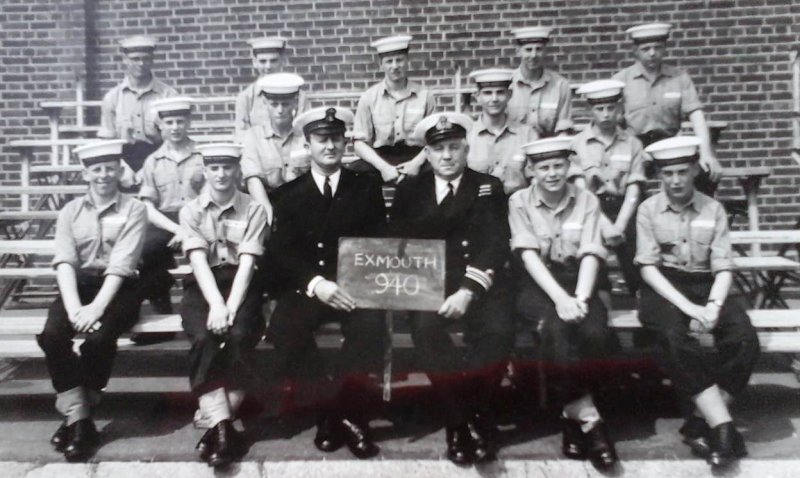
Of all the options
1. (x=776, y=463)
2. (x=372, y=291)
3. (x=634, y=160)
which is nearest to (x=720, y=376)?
(x=776, y=463)

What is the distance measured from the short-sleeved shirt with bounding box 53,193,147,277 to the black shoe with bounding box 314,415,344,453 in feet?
3.85

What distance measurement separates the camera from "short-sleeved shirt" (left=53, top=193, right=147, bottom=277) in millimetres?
3332

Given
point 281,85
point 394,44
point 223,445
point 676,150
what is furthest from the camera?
point 394,44

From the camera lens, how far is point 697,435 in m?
3.02

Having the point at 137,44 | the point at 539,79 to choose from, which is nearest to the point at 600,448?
the point at 539,79

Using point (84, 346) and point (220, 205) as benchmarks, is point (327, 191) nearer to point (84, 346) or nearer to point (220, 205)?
point (220, 205)

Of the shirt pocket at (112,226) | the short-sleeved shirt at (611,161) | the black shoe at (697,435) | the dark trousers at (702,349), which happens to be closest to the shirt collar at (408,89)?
the short-sleeved shirt at (611,161)

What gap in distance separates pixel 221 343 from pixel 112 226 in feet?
2.74

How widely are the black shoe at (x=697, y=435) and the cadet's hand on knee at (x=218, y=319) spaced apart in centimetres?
208

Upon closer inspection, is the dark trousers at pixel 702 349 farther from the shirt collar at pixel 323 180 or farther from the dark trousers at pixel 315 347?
the shirt collar at pixel 323 180

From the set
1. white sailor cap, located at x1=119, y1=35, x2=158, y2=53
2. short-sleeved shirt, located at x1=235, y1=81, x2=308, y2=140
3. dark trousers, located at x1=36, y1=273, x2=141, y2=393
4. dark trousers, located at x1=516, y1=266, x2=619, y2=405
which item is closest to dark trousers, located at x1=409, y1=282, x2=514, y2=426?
dark trousers, located at x1=516, y1=266, x2=619, y2=405

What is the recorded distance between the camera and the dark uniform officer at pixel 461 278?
117 inches

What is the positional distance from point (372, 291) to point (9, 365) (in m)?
2.49

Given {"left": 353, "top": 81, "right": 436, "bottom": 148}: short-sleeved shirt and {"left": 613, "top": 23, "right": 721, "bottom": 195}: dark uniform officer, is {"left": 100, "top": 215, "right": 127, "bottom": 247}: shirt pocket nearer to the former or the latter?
{"left": 353, "top": 81, "right": 436, "bottom": 148}: short-sleeved shirt
